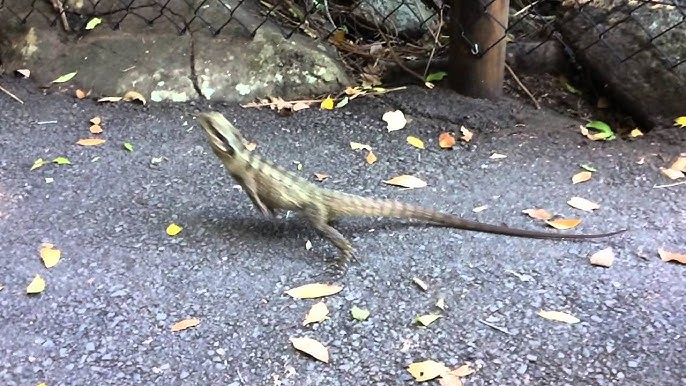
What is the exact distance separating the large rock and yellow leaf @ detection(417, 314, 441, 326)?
2.01m

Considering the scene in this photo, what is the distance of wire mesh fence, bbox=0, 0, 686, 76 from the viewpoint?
4.00 meters

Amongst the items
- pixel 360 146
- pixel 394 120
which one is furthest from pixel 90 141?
pixel 394 120

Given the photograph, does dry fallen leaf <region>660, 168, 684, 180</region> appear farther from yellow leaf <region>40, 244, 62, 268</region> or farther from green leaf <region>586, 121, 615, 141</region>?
yellow leaf <region>40, 244, 62, 268</region>

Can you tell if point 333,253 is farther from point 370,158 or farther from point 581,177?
point 581,177

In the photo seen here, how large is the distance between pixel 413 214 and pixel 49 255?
60.2 inches

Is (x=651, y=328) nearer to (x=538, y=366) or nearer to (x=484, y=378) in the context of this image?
(x=538, y=366)

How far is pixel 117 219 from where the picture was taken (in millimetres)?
3391

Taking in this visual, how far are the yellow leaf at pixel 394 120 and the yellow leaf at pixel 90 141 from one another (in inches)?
61.0

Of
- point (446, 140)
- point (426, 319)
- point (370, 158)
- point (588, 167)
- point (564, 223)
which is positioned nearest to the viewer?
point (426, 319)

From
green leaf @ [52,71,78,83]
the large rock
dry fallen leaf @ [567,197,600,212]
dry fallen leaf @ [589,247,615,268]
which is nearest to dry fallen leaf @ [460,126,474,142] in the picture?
dry fallen leaf @ [567,197,600,212]

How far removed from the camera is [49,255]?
3.12 meters

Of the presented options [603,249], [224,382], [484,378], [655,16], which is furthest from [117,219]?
[655,16]

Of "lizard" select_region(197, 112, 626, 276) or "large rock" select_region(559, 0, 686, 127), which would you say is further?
"large rock" select_region(559, 0, 686, 127)

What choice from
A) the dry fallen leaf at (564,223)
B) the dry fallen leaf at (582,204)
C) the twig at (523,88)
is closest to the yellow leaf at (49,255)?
the dry fallen leaf at (564,223)
